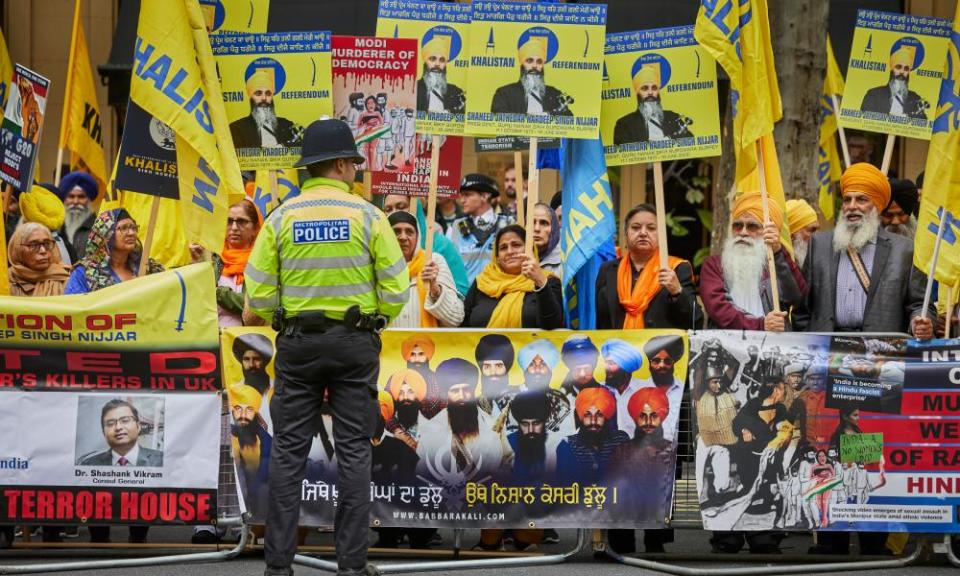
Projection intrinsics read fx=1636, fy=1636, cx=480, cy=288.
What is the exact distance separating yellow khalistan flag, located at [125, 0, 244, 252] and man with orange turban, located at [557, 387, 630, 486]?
7.18 ft

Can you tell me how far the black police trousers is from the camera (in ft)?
24.3

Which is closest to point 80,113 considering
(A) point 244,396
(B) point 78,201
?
(B) point 78,201

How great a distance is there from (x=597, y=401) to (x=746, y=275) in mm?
1196

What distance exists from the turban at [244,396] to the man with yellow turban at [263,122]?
1536mm

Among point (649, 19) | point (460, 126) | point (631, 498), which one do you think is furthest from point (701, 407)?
point (649, 19)

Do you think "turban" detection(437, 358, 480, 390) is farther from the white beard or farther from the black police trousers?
the white beard

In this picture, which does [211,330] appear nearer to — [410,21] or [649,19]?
[410,21]

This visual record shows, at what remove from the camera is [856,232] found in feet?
30.0

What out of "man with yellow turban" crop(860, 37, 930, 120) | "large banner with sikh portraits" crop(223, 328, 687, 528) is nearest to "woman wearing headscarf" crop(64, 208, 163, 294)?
"large banner with sikh portraits" crop(223, 328, 687, 528)

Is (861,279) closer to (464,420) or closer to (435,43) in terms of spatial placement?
(464,420)

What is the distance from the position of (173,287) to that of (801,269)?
3.60 metres

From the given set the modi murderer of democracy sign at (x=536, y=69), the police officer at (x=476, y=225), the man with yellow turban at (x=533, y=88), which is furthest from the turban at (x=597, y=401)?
the police officer at (x=476, y=225)

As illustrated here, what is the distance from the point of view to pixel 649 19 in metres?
17.2

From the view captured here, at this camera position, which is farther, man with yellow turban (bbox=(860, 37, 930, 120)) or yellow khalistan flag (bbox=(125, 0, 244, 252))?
man with yellow turban (bbox=(860, 37, 930, 120))
